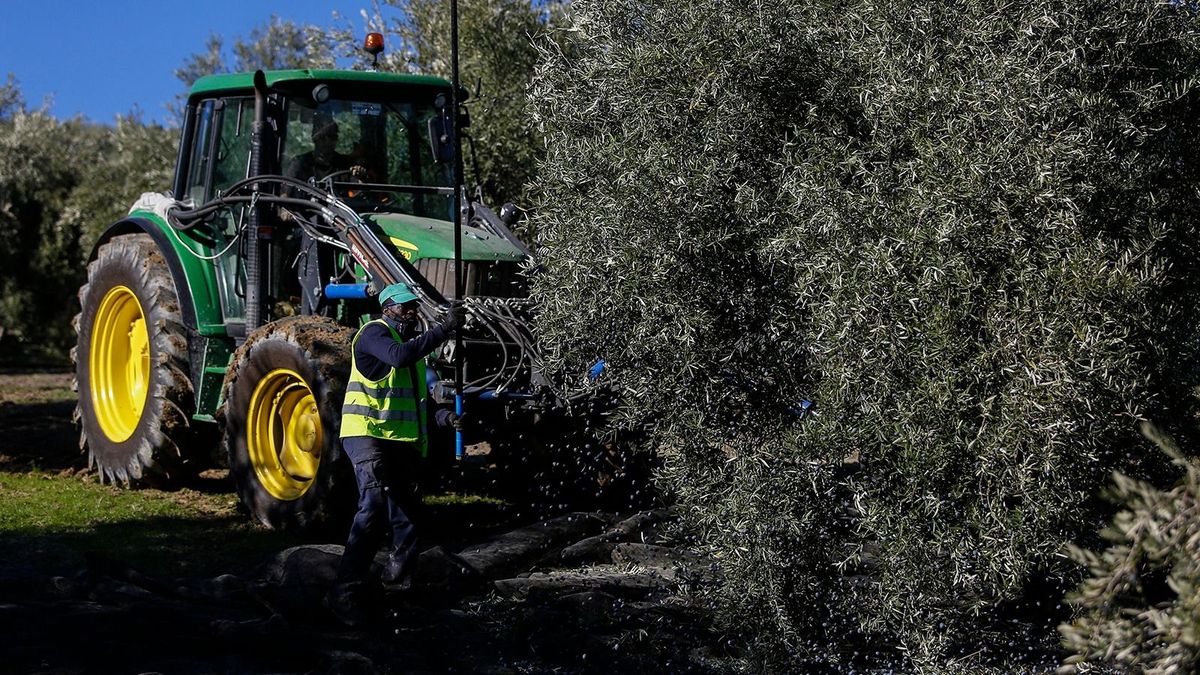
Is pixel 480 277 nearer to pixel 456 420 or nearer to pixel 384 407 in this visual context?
pixel 456 420

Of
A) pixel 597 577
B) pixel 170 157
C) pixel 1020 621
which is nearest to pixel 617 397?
pixel 597 577

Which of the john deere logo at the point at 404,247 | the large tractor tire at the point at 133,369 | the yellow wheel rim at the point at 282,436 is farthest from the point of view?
the large tractor tire at the point at 133,369

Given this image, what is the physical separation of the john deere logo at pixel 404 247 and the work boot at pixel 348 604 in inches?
103

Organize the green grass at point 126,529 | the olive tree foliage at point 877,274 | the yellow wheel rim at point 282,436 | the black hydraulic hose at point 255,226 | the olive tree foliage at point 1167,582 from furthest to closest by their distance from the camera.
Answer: the black hydraulic hose at point 255,226 < the yellow wheel rim at point 282,436 < the green grass at point 126,529 < the olive tree foliage at point 877,274 < the olive tree foliage at point 1167,582

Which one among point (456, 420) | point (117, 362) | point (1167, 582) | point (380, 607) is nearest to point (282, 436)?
point (456, 420)

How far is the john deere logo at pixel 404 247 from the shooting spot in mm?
8523

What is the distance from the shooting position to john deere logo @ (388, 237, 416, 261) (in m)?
8.52

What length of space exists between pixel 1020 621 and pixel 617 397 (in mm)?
2280

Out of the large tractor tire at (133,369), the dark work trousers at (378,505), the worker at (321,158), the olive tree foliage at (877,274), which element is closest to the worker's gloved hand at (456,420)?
the dark work trousers at (378,505)

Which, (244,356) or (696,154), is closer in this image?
(696,154)

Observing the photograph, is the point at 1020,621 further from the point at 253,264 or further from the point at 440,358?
the point at 253,264

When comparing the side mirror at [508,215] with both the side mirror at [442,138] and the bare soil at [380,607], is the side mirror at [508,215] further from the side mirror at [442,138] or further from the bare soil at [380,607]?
the bare soil at [380,607]

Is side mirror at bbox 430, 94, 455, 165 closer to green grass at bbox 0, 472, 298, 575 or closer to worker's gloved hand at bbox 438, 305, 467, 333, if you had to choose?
worker's gloved hand at bbox 438, 305, 467, 333

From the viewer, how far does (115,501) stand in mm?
9562
